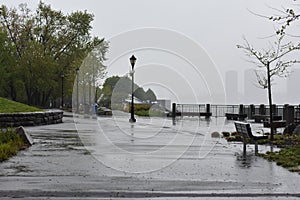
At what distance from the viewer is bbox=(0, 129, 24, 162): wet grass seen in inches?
485

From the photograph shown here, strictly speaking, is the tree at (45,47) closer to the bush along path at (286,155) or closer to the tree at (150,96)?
the tree at (150,96)

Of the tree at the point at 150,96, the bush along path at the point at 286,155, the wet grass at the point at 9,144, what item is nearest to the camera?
the bush along path at the point at 286,155

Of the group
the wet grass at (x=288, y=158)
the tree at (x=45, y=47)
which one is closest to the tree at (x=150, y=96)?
the tree at (x=45, y=47)

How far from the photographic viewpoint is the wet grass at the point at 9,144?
12.3 metres

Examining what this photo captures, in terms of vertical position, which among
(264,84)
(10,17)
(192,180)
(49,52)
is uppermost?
(10,17)

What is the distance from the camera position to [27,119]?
24.7 meters

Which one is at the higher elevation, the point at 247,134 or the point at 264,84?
the point at 264,84

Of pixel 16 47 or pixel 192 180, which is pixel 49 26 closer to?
pixel 16 47

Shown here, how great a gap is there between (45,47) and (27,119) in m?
49.1

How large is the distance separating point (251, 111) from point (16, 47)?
40941 millimetres

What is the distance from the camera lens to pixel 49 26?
237 ft

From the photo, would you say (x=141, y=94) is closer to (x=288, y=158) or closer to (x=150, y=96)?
(x=150, y=96)

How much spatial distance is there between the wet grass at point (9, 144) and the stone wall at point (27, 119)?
7829 mm

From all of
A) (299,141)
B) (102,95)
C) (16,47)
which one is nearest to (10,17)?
(16,47)
